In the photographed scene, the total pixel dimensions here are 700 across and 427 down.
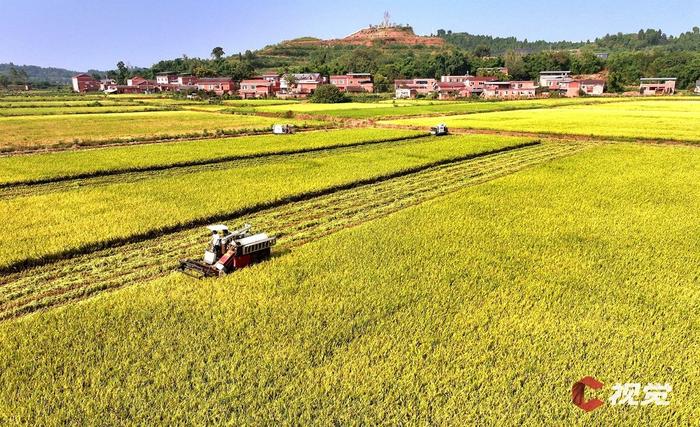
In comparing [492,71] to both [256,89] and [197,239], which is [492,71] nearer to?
[256,89]

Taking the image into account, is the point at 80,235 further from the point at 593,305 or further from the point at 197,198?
the point at 593,305

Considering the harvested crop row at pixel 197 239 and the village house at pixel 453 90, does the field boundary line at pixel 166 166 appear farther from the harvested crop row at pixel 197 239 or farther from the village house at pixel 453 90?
the village house at pixel 453 90

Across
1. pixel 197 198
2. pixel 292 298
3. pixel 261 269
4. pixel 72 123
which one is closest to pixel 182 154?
pixel 197 198

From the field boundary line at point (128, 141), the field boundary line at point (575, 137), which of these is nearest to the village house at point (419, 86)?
the field boundary line at point (575, 137)

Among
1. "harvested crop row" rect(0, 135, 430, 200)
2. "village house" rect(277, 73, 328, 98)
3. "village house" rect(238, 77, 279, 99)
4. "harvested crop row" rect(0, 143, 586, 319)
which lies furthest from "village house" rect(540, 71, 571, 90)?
"harvested crop row" rect(0, 143, 586, 319)

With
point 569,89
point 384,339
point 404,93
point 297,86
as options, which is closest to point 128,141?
point 384,339
